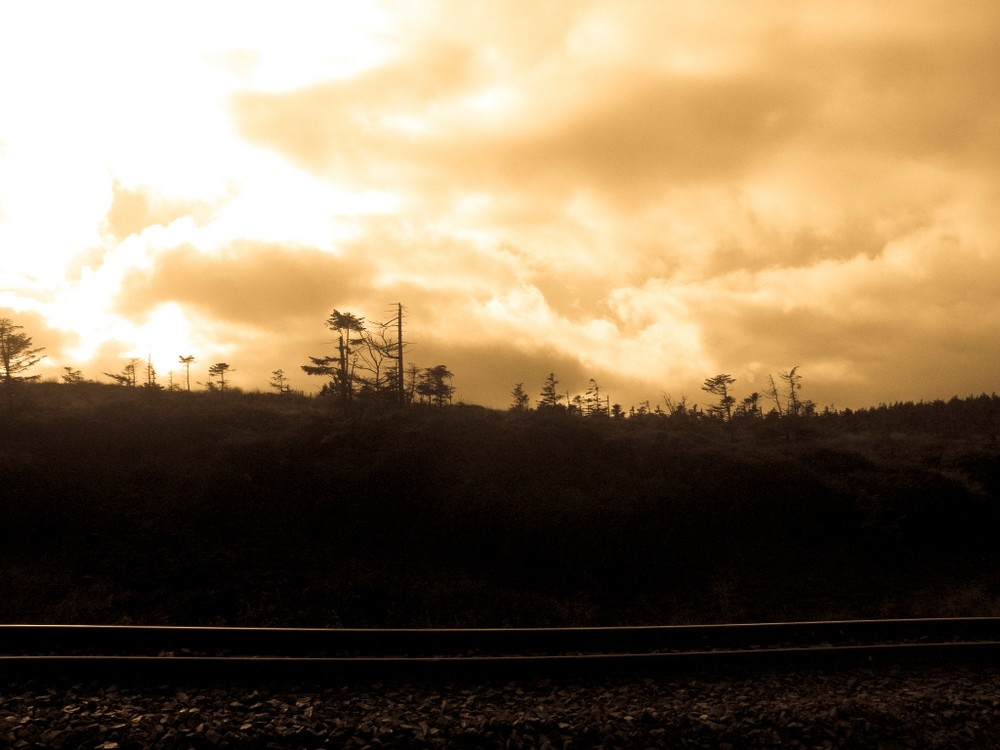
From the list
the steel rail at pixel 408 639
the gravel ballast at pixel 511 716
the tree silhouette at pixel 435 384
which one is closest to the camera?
the gravel ballast at pixel 511 716

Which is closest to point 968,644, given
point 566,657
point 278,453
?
point 566,657

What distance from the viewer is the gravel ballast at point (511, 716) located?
273 inches

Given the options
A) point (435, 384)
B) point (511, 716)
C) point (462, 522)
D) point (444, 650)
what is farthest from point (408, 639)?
point (435, 384)

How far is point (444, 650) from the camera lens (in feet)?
32.1

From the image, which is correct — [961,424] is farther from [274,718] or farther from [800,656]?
[274,718]

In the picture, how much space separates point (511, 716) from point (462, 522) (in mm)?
12204

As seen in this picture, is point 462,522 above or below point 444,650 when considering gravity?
above

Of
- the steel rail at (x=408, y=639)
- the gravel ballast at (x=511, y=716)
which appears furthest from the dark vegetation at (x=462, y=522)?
the gravel ballast at (x=511, y=716)

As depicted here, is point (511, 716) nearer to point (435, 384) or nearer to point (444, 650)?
point (444, 650)

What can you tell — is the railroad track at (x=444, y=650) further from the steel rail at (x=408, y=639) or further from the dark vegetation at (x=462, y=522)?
the dark vegetation at (x=462, y=522)

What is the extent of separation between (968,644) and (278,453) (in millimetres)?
20899

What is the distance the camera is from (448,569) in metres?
17.6

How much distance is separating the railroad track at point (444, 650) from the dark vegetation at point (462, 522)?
14.5ft

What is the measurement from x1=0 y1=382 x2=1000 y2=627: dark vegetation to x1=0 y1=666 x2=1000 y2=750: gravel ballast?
6305 mm
